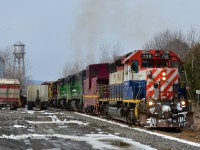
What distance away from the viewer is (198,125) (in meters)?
20.5

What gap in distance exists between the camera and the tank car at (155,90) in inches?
662

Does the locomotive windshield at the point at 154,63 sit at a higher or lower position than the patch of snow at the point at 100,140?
higher

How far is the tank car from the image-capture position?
16.8 metres

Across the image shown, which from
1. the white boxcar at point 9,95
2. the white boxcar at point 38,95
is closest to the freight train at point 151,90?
the white boxcar at point 38,95

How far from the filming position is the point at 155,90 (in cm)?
1756

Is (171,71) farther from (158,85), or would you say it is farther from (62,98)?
(62,98)

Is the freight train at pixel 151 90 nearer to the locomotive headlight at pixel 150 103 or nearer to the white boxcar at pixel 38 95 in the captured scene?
the locomotive headlight at pixel 150 103

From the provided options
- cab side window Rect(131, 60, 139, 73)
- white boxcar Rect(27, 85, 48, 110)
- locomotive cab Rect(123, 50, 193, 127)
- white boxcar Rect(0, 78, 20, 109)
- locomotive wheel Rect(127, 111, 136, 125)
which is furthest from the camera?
white boxcar Rect(27, 85, 48, 110)

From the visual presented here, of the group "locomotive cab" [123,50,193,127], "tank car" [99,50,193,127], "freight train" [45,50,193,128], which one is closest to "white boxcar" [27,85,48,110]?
"freight train" [45,50,193,128]

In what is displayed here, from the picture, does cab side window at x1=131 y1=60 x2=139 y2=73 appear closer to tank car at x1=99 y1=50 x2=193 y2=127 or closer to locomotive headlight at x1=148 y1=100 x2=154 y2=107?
tank car at x1=99 y1=50 x2=193 y2=127

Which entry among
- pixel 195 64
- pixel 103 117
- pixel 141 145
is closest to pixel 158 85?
pixel 141 145

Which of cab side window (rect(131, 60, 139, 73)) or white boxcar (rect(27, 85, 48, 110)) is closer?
cab side window (rect(131, 60, 139, 73))

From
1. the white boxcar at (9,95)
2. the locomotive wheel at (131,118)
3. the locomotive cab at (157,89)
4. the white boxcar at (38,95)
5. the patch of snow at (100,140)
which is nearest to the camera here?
the patch of snow at (100,140)

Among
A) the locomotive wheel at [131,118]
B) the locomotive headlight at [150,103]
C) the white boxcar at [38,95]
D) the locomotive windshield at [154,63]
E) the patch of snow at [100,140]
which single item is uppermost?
the locomotive windshield at [154,63]
